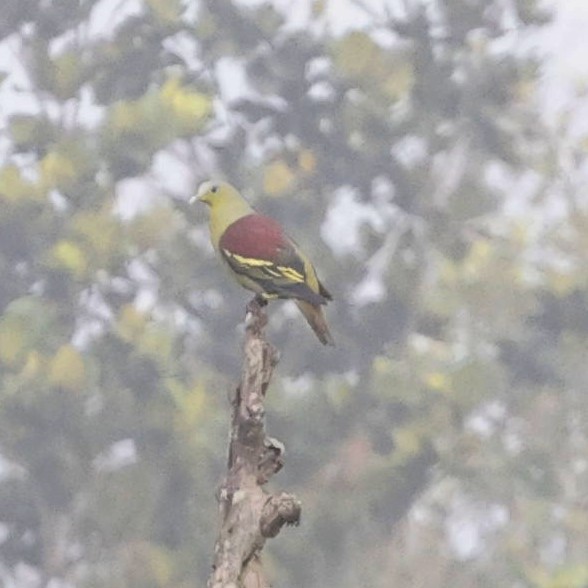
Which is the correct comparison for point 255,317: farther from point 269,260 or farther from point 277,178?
point 277,178

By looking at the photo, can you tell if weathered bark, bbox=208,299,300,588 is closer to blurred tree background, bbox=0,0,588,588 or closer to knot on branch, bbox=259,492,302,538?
knot on branch, bbox=259,492,302,538

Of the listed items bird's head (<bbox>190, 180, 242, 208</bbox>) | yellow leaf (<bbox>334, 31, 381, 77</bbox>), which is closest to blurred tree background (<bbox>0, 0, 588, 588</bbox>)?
yellow leaf (<bbox>334, 31, 381, 77</bbox>)

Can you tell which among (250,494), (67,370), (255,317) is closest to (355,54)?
(67,370)

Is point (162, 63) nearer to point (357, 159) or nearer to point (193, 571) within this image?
point (357, 159)

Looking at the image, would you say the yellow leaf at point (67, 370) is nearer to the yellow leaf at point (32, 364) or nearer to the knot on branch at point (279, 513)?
the yellow leaf at point (32, 364)

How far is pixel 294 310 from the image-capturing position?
169 inches

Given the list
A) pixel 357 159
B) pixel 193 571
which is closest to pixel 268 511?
pixel 193 571

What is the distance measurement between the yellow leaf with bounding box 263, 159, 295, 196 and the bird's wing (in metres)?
2.52

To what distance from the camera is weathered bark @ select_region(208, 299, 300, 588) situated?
1069 mm

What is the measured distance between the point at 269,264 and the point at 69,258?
253cm

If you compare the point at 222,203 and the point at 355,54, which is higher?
the point at 355,54

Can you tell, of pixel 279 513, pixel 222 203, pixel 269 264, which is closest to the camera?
pixel 279 513

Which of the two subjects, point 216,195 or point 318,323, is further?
point 216,195

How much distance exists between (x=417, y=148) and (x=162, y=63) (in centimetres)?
75
